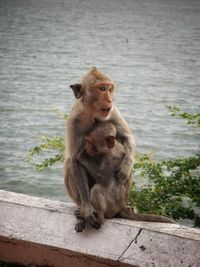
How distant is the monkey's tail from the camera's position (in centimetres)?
470

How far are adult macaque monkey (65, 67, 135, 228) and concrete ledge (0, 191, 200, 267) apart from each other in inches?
10.6

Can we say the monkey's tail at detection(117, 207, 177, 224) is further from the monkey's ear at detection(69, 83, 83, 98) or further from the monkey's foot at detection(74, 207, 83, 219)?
the monkey's ear at detection(69, 83, 83, 98)

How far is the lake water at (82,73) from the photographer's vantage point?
18.0 metres

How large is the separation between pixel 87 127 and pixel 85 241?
1.24m

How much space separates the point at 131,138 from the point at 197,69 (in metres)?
30.4

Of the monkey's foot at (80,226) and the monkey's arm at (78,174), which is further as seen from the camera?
the monkey's arm at (78,174)

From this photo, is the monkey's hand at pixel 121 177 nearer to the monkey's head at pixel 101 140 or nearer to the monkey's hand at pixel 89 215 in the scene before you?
the monkey's head at pixel 101 140

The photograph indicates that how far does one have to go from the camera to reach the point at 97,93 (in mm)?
4789

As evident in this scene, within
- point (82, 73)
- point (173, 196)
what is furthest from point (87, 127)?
point (82, 73)

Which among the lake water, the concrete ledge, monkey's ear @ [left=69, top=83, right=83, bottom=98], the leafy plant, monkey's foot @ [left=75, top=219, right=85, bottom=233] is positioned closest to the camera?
the concrete ledge

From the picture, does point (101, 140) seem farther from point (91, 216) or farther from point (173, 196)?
point (173, 196)

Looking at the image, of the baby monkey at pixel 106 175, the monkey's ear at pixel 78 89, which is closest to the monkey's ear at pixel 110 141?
the baby monkey at pixel 106 175

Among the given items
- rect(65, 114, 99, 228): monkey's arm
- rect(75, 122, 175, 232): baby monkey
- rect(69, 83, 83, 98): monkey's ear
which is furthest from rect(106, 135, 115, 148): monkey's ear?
rect(69, 83, 83, 98): monkey's ear

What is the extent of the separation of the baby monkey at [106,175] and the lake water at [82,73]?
9.78 meters
